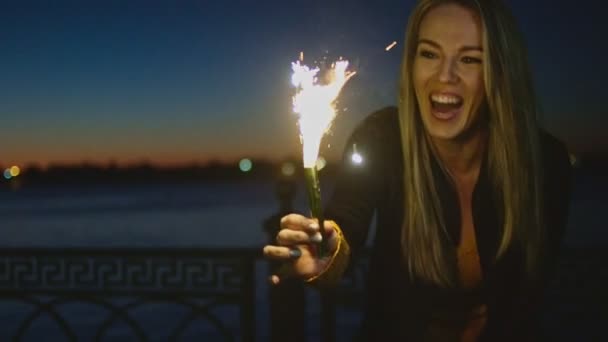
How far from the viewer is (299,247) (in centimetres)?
242

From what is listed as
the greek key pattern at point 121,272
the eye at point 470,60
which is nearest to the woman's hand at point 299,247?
the eye at point 470,60

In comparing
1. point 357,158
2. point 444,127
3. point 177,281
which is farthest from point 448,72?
point 177,281

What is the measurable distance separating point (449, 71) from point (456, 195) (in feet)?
1.92

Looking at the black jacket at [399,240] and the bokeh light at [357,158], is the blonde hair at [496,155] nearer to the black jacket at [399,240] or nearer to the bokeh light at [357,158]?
the black jacket at [399,240]

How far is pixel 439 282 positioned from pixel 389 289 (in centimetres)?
21

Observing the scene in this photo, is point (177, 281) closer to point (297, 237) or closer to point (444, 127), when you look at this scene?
point (444, 127)

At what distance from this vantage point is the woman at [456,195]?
2865mm

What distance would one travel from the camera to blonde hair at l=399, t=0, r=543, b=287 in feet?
9.27

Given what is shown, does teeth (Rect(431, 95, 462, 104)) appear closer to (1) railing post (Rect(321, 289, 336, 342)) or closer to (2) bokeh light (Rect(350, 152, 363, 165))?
(2) bokeh light (Rect(350, 152, 363, 165))

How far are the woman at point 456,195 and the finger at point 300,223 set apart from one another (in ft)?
1.89

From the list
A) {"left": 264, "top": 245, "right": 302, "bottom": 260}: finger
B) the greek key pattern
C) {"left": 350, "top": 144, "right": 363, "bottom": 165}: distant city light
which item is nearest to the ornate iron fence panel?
the greek key pattern

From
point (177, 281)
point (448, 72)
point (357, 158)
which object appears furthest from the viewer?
point (177, 281)

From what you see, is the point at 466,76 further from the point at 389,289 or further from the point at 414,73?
the point at 389,289

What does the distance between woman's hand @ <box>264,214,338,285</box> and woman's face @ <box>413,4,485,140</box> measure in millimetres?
723
